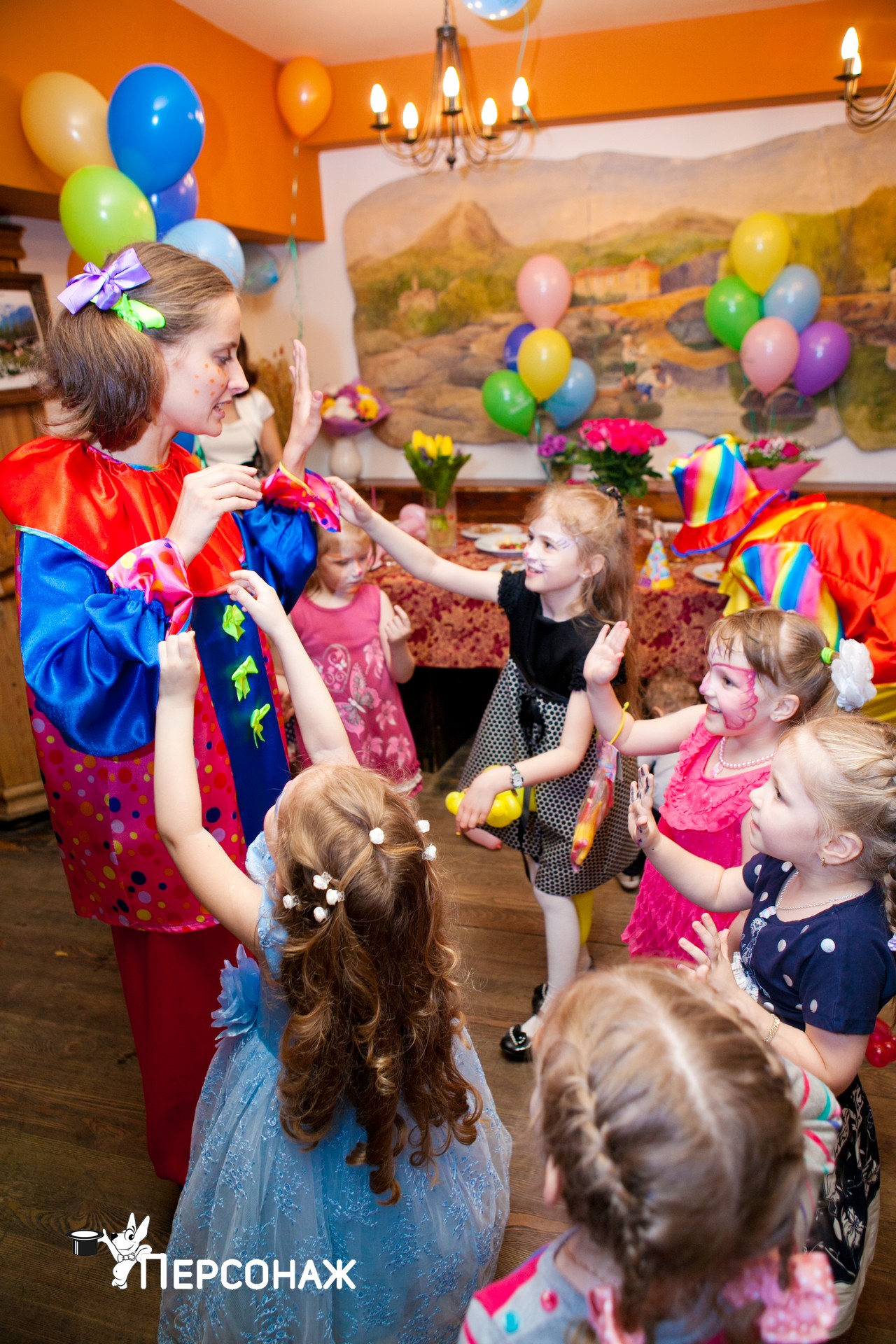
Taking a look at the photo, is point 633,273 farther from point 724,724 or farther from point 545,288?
point 724,724

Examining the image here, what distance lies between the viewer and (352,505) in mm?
1878

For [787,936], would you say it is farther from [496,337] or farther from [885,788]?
[496,337]

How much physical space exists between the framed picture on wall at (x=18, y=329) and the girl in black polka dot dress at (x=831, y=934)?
272 centimetres

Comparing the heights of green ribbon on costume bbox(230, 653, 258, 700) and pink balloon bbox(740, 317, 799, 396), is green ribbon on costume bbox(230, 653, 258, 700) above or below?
below

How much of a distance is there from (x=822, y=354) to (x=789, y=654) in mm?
2864

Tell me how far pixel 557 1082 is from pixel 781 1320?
258 millimetres

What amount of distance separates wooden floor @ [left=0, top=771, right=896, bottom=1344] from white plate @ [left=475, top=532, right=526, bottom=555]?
1.02 m

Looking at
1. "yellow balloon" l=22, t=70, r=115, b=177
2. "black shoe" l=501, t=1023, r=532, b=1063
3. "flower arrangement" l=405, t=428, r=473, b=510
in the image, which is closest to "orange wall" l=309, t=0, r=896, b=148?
"yellow balloon" l=22, t=70, r=115, b=177

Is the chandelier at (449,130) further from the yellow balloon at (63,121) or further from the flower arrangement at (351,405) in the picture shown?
the yellow balloon at (63,121)

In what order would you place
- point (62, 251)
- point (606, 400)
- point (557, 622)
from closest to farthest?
point (557, 622) → point (62, 251) → point (606, 400)

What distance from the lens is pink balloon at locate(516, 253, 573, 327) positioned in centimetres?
420

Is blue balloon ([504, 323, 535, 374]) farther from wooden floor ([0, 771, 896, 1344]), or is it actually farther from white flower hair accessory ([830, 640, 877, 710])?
white flower hair accessory ([830, 640, 877, 710])

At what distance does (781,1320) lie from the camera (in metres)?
0.76

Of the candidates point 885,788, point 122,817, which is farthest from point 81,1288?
point 885,788
